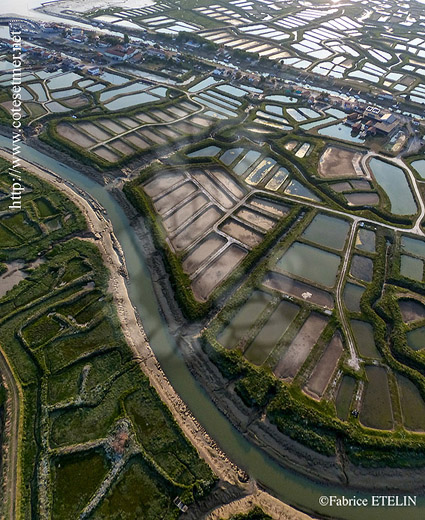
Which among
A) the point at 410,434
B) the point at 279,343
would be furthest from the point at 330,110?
the point at 410,434

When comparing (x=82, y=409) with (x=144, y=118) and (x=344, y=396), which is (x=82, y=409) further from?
(x=144, y=118)

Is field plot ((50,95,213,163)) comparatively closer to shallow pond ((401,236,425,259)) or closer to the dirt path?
shallow pond ((401,236,425,259))

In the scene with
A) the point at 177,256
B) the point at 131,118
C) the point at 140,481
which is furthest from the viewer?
the point at 131,118

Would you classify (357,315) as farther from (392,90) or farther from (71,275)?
(392,90)

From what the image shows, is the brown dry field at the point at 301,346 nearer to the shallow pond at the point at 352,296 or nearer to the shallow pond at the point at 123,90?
the shallow pond at the point at 352,296

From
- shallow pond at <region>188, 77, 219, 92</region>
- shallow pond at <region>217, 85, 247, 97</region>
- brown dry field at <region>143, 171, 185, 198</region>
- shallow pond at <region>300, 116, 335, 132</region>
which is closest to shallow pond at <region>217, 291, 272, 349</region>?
brown dry field at <region>143, 171, 185, 198</region>

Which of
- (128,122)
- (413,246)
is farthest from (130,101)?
(413,246)
